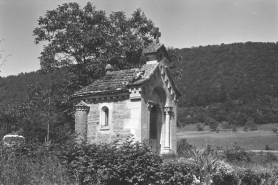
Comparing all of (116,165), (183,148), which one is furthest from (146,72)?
(183,148)

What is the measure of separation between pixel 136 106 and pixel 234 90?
4168 cm

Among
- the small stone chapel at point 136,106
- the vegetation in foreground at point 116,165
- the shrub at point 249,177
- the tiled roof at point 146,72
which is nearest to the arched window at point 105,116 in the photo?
the small stone chapel at point 136,106

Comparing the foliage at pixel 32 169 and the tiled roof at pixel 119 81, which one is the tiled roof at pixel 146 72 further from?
the foliage at pixel 32 169

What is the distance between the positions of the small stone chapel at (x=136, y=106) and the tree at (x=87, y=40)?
25.1 feet

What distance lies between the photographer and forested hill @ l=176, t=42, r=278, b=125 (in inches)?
2062

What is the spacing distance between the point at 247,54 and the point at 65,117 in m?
44.1

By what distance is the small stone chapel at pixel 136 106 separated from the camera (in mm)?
16531

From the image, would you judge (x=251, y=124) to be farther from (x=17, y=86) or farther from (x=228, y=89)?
(x=17, y=86)

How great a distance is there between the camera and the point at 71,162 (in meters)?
12.1

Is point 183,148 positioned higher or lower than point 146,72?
lower

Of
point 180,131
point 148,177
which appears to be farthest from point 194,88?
point 148,177

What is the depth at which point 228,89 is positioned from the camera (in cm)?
5581

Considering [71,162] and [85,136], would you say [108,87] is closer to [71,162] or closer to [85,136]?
[85,136]

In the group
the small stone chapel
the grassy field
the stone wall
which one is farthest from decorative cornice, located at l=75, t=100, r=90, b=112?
the grassy field
